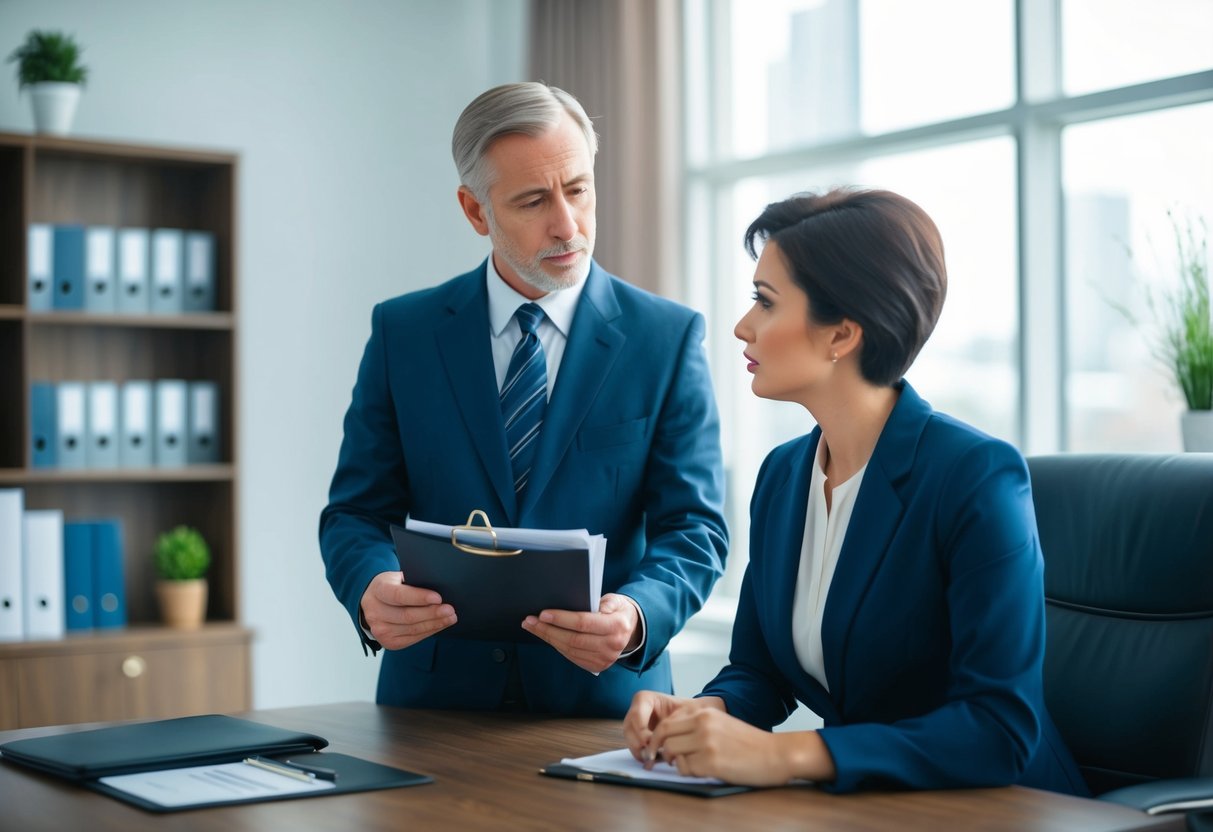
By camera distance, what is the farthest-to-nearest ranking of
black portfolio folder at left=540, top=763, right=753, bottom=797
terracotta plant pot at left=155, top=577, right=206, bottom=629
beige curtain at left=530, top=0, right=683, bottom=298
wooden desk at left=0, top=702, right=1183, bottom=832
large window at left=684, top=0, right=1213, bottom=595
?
beige curtain at left=530, top=0, right=683, bottom=298, terracotta plant pot at left=155, top=577, right=206, bottom=629, large window at left=684, top=0, right=1213, bottom=595, black portfolio folder at left=540, top=763, right=753, bottom=797, wooden desk at left=0, top=702, right=1183, bottom=832

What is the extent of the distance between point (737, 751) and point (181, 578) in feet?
9.46

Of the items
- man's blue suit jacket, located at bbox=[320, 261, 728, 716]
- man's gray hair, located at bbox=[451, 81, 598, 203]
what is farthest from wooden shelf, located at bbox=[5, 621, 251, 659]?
man's gray hair, located at bbox=[451, 81, 598, 203]

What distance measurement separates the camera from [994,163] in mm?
3711

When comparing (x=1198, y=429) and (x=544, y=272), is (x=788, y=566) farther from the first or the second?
(x=1198, y=429)

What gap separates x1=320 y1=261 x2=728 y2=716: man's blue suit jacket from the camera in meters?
2.07

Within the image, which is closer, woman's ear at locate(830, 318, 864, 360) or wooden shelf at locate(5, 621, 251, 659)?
woman's ear at locate(830, 318, 864, 360)

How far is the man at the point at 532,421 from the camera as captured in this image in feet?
6.83

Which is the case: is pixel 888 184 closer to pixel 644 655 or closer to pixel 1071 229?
pixel 1071 229

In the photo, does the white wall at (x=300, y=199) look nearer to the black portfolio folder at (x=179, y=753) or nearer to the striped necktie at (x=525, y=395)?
the striped necktie at (x=525, y=395)

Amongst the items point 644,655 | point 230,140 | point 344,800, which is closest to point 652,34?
point 230,140

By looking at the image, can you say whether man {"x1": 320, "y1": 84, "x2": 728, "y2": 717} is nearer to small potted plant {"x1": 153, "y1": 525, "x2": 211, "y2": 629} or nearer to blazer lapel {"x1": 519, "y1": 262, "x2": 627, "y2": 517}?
blazer lapel {"x1": 519, "y1": 262, "x2": 627, "y2": 517}

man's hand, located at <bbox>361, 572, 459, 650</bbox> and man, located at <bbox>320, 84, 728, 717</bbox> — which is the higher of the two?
man, located at <bbox>320, 84, 728, 717</bbox>

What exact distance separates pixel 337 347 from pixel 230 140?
0.78m

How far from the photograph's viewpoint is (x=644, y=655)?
6.32 ft
